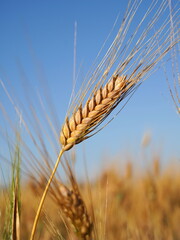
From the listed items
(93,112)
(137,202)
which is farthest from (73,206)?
(137,202)

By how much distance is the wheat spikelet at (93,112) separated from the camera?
1.63m

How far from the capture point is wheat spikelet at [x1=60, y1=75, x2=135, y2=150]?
5.36 ft

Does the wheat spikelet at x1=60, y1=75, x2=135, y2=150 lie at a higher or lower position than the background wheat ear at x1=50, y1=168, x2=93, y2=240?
higher

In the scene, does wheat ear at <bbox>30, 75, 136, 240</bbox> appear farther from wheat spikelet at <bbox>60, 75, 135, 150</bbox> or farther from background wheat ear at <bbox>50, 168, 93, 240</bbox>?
background wheat ear at <bbox>50, 168, 93, 240</bbox>

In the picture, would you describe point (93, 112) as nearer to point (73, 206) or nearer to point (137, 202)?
point (73, 206)

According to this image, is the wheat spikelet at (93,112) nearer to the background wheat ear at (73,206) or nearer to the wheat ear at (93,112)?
the wheat ear at (93,112)

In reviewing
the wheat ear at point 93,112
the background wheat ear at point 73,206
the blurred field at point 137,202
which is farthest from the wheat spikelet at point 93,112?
the blurred field at point 137,202

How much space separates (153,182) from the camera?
4.91m

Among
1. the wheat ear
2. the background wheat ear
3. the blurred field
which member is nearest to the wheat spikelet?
the wheat ear

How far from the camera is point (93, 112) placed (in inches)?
64.3

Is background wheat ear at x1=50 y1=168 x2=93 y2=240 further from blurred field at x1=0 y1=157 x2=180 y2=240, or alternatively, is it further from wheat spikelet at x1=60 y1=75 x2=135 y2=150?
blurred field at x1=0 y1=157 x2=180 y2=240

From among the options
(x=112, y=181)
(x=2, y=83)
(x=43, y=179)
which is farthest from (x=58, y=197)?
(x=112, y=181)

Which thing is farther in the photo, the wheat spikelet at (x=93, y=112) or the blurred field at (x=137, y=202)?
the blurred field at (x=137, y=202)

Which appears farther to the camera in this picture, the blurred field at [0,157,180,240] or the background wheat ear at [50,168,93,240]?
the blurred field at [0,157,180,240]
